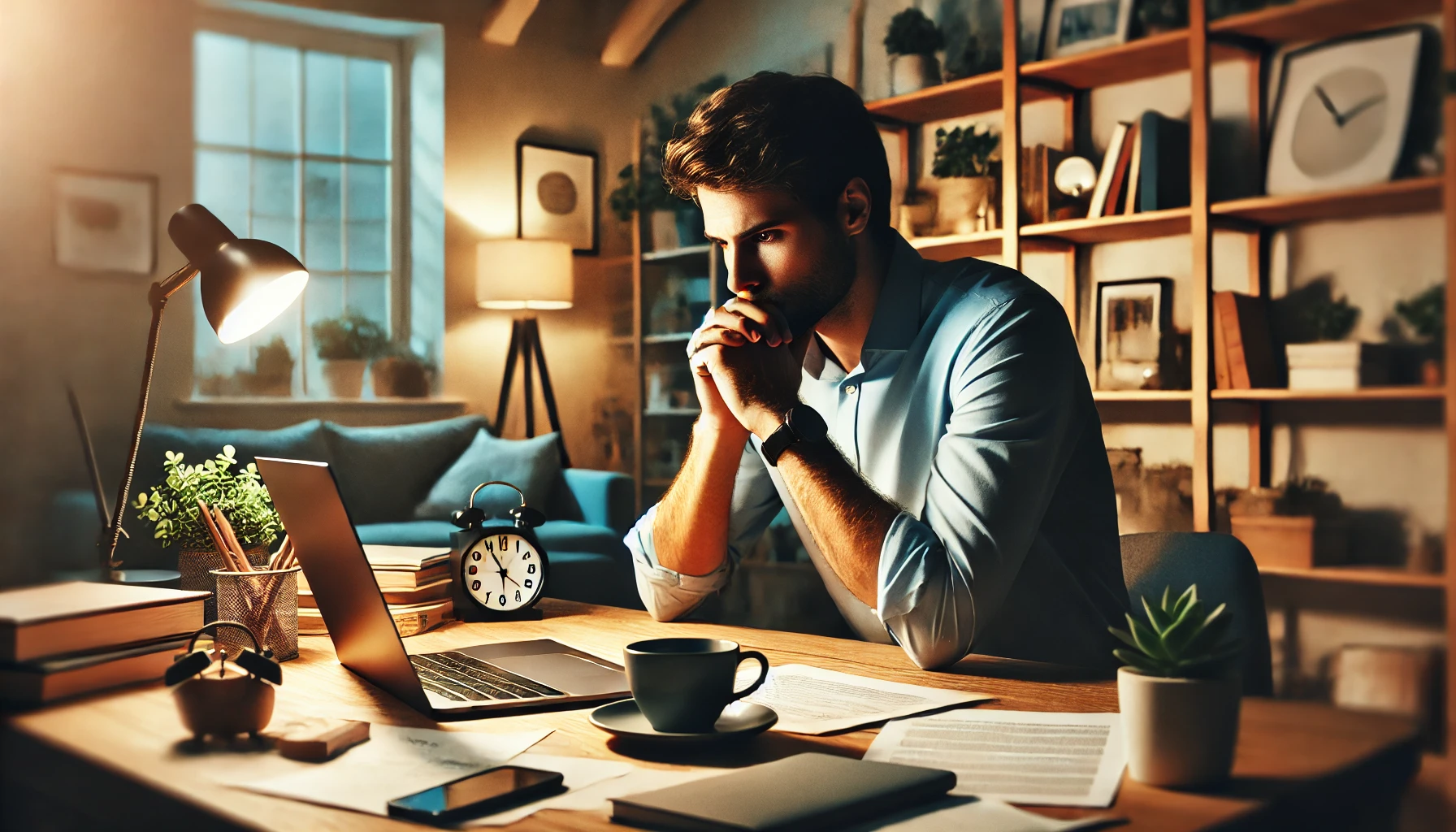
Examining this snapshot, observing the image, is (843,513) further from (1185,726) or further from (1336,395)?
(1336,395)

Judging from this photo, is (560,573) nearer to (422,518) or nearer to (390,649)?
(422,518)

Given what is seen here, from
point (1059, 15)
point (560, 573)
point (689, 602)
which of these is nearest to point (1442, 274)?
point (1059, 15)

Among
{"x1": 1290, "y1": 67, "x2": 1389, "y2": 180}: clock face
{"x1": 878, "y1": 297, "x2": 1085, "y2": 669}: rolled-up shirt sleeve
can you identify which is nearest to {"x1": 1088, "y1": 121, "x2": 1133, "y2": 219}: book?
{"x1": 1290, "y1": 67, "x2": 1389, "y2": 180}: clock face

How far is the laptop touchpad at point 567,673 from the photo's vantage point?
3.07 feet

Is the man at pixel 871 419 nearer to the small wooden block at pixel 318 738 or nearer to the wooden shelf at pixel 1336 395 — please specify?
the small wooden block at pixel 318 738

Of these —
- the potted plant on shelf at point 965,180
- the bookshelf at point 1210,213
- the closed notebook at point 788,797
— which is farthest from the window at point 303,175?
the closed notebook at point 788,797

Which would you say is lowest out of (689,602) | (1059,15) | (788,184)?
(689,602)

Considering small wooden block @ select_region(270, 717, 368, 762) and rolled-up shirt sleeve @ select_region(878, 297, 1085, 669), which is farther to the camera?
rolled-up shirt sleeve @ select_region(878, 297, 1085, 669)

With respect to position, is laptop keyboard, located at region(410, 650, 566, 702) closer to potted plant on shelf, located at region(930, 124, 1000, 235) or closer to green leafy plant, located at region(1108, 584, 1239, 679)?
green leafy plant, located at region(1108, 584, 1239, 679)

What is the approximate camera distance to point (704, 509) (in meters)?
1.41

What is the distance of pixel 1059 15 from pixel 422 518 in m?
2.72

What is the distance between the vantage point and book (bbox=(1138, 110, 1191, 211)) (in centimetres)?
306

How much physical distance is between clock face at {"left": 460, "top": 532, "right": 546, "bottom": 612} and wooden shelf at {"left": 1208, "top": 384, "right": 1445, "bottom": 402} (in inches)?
85.5

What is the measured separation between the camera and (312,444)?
13.0 ft
